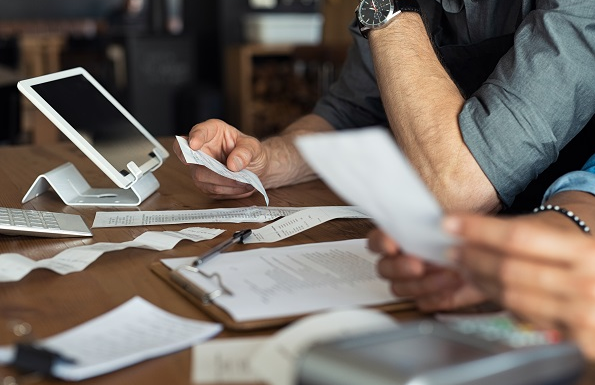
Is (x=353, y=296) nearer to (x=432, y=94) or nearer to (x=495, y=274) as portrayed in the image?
(x=495, y=274)

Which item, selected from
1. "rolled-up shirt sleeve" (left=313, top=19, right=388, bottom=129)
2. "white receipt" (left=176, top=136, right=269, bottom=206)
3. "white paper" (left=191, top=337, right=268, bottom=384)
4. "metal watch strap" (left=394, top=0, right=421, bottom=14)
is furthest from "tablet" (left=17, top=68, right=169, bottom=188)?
"white paper" (left=191, top=337, right=268, bottom=384)

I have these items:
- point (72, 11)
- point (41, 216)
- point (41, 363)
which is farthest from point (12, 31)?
point (41, 363)

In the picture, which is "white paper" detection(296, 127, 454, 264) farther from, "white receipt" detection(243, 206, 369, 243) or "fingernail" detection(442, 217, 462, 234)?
"white receipt" detection(243, 206, 369, 243)

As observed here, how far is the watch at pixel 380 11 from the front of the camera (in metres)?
1.33

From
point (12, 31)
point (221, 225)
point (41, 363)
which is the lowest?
point (12, 31)

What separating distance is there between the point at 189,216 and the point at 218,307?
45 centimetres

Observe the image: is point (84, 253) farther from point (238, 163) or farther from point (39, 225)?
point (238, 163)

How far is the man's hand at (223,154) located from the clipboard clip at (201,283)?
0.45 metres

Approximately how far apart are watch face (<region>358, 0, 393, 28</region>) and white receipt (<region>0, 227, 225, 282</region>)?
45 cm

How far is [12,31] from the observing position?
8766 millimetres

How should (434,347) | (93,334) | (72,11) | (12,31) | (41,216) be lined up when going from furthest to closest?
(72,11), (12,31), (41,216), (93,334), (434,347)

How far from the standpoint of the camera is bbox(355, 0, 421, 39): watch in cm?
133

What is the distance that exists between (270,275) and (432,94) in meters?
0.44

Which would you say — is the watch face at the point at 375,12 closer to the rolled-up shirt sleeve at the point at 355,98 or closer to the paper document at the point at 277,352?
the rolled-up shirt sleeve at the point at 355,98
